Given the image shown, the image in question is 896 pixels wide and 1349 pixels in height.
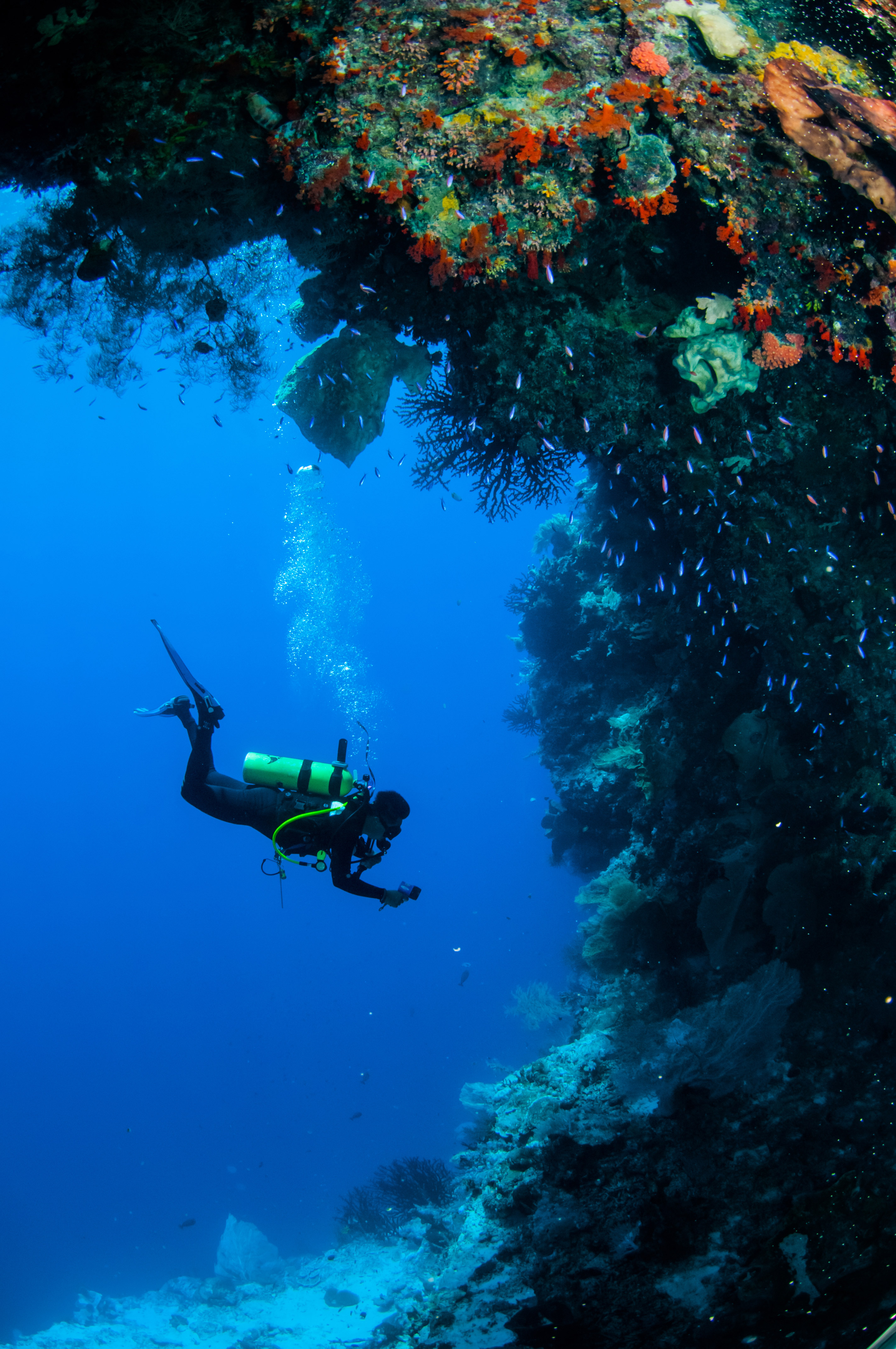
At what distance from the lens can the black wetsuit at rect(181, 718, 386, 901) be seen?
512 cm

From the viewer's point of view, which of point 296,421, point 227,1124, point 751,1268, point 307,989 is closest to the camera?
point 751,1268

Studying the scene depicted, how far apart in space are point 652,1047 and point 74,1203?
56.5m

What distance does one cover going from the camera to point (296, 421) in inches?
A: 208

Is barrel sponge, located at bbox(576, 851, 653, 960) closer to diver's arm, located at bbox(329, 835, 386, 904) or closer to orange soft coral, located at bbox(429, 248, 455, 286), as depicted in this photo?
diver's arm, located at bbox(329, 835, 386, 904)

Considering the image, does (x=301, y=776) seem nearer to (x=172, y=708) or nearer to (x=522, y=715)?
(x=172, y=708)

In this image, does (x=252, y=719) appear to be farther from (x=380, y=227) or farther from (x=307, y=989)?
(x=380, y=227)

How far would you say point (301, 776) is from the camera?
5703 mm

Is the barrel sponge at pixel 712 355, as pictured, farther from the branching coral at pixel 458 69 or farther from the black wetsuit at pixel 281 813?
the black wetsuit at pixel 281 813

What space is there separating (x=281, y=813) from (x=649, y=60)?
269 inches

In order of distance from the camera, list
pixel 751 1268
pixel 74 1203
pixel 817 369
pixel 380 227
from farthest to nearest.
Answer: pixel 74 1203 < pixel 817 369 < pixel 380 227 < pixel 751 1268

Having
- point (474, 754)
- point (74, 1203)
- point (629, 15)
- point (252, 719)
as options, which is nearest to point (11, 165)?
point (629, 15)

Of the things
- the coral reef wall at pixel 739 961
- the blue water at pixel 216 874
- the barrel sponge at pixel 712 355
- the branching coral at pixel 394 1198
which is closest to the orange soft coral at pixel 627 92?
the barrel sponge at pixel 712 355

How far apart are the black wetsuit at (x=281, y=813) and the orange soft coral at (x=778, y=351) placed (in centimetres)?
499

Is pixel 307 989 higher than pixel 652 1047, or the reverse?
pixel 652 1047
